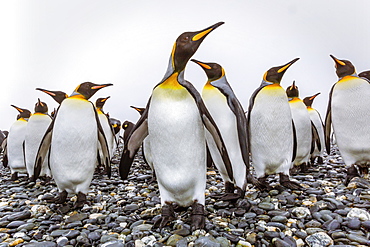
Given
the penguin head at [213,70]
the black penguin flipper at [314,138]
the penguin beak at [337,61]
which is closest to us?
the penguin head at [213,70]

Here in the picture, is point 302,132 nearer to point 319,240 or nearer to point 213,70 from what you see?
point 213,70

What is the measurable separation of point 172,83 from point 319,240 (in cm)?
196

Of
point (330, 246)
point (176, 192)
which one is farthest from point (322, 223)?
point (176, 192)

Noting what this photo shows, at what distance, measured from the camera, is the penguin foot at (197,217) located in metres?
2.83

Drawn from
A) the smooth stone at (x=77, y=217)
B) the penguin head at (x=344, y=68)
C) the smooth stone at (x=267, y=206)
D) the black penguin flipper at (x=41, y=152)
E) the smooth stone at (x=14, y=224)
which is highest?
the penguin head at (x=344, y=68)

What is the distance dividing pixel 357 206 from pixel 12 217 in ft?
13.2

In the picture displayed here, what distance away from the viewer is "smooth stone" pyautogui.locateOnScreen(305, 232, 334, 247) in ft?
8.44

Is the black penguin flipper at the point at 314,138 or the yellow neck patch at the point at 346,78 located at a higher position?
the yellow neck patch at the point at 346,78

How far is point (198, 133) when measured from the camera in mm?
2930

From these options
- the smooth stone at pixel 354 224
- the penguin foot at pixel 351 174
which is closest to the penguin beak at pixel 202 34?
the smooth stone at pixel 354 224

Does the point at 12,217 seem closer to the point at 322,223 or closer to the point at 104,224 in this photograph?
the point at 104,224

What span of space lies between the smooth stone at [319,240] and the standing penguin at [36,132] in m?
4.86

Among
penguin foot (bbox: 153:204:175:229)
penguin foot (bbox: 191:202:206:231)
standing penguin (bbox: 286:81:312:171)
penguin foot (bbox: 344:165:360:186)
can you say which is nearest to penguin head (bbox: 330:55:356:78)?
standing penguin (bbox: 286:81:312:171)

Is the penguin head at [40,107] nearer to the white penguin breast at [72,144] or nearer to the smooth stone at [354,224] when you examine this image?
the white penguin breast at [72,144]
